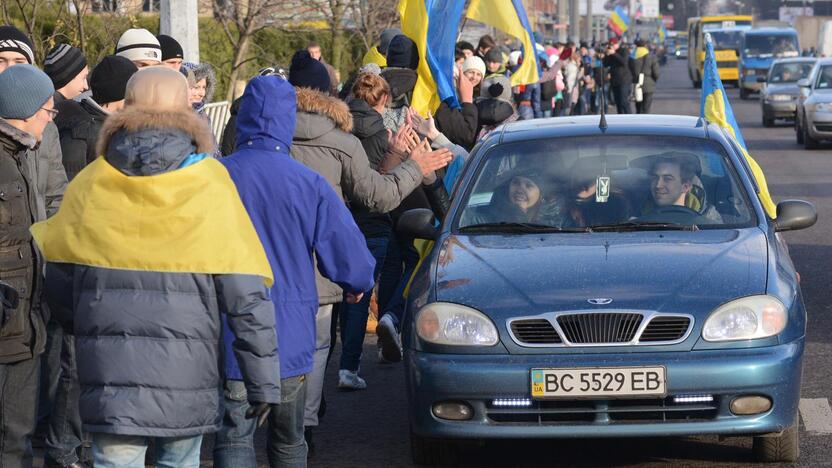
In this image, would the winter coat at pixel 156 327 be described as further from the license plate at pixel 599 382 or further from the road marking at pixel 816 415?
the road marking at pixel 816 415

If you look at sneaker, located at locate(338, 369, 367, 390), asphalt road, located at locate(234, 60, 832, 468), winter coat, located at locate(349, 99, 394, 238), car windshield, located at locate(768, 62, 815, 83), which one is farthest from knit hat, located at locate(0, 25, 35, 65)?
car windshield, located at locate(768, 62, 815, 83)

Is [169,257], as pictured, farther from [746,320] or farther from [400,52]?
[400,52]

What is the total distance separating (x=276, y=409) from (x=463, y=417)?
4.04 feet

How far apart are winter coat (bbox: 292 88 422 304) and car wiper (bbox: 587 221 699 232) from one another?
1.03m

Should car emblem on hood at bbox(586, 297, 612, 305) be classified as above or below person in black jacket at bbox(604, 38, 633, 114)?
above

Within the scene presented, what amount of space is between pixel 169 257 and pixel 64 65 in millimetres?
3356

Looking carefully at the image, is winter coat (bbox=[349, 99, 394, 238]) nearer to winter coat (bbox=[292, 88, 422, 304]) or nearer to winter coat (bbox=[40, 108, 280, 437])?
winter coat (bbox=[292, 88, 422, 304])

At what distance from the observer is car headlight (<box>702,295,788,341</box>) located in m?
6.21

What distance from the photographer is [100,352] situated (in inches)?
174

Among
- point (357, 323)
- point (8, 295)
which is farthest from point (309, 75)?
point (8, 295)

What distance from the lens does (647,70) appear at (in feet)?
98.6

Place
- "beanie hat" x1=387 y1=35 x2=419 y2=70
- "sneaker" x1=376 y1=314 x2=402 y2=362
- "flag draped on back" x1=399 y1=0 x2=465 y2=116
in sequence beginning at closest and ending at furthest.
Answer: "sneaker" x1=376 y1=314 x2=402 y2=362 → "beanie hat" x1=387 y1=35 x2=419 y2=70 → "flag draped on back" x1=399 y1=0 x2=465 y2=116

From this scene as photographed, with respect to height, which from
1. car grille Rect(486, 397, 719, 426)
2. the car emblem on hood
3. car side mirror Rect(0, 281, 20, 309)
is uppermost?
car side mirror Rect(0, 281, 20, 309)

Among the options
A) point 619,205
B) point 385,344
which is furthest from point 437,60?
point 619,205
